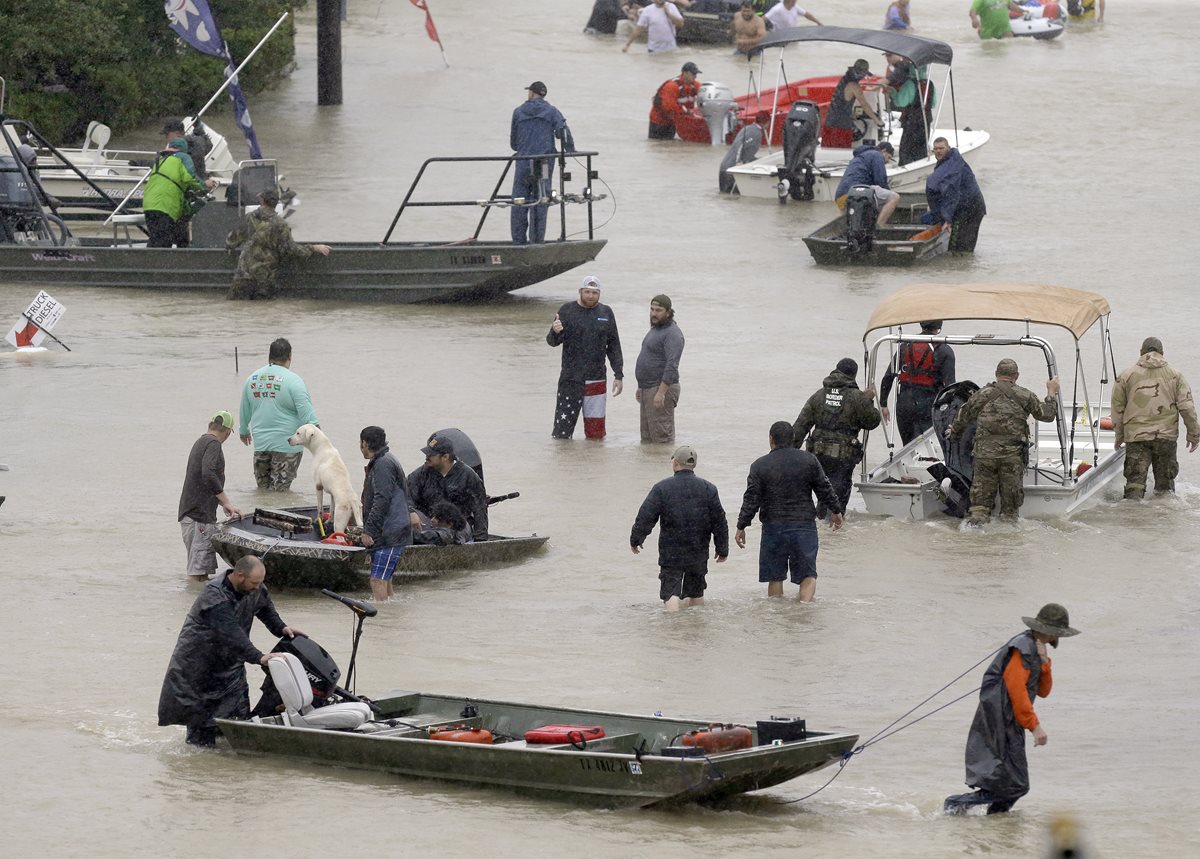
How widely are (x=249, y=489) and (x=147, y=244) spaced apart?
9.75 metres

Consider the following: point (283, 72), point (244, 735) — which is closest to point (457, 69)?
point (283, 72)

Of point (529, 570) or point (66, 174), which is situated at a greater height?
point (66, 174)

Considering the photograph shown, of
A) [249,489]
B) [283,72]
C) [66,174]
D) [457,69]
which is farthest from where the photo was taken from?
[457,69]

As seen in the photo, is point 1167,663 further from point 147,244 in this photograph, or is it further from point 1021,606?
point 147,244

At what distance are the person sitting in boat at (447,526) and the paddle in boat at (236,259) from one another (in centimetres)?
950

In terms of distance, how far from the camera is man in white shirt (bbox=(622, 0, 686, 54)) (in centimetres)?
4550

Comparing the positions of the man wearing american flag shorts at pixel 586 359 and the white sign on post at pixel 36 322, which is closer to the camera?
the man wearing american flag shorts at pixel 586 359

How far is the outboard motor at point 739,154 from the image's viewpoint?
31.5 metres

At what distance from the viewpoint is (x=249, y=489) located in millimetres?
15914

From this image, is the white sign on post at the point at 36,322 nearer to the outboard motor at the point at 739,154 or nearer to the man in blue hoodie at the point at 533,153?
the man in blue hoodie at the point at 533,153

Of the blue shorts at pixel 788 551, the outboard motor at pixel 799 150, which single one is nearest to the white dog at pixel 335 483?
the blue shorts at pixel 788 551

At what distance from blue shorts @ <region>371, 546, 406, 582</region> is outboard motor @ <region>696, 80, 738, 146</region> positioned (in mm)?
24050

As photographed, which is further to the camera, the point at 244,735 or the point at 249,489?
the point at 249,489

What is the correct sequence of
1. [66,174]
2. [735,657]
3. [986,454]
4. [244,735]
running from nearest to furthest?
[244,735]
[735,657]
[986,454]
[66,174]
